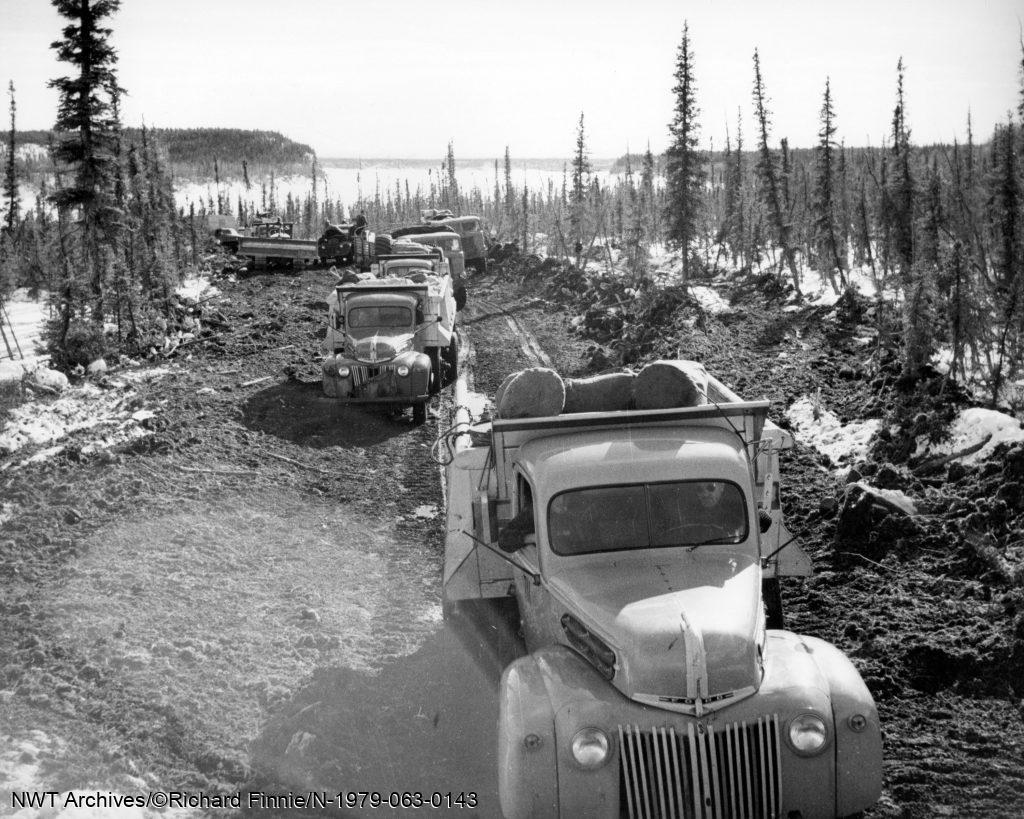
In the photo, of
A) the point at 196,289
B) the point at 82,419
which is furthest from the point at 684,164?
the point at 82,419

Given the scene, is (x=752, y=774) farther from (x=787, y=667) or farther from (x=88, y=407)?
(x=88, y=407)

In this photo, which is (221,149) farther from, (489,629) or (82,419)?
(489,629)

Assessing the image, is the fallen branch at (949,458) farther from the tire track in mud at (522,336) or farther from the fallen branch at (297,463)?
the tire track in mud at (522,336)

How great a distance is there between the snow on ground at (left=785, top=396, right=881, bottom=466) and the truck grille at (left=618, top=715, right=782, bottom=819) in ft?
27.5

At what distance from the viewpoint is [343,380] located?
16078 millimetres

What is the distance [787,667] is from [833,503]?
5.72 meters

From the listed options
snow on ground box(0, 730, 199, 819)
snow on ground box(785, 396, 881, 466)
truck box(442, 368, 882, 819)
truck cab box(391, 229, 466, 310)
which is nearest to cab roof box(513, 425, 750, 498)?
truck box(442, 368, 882, 819)

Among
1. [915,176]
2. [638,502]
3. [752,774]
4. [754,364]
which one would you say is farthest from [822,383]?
[915,176]

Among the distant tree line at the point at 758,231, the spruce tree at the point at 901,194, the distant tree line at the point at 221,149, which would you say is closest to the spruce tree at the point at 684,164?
the distant tree line at the point at 758,231

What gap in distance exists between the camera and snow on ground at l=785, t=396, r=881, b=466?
12625 mm

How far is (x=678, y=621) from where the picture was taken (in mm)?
4789

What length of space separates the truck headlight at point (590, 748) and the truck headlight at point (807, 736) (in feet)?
3.18

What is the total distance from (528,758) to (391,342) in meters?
12.5

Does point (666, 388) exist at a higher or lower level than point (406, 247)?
lower
